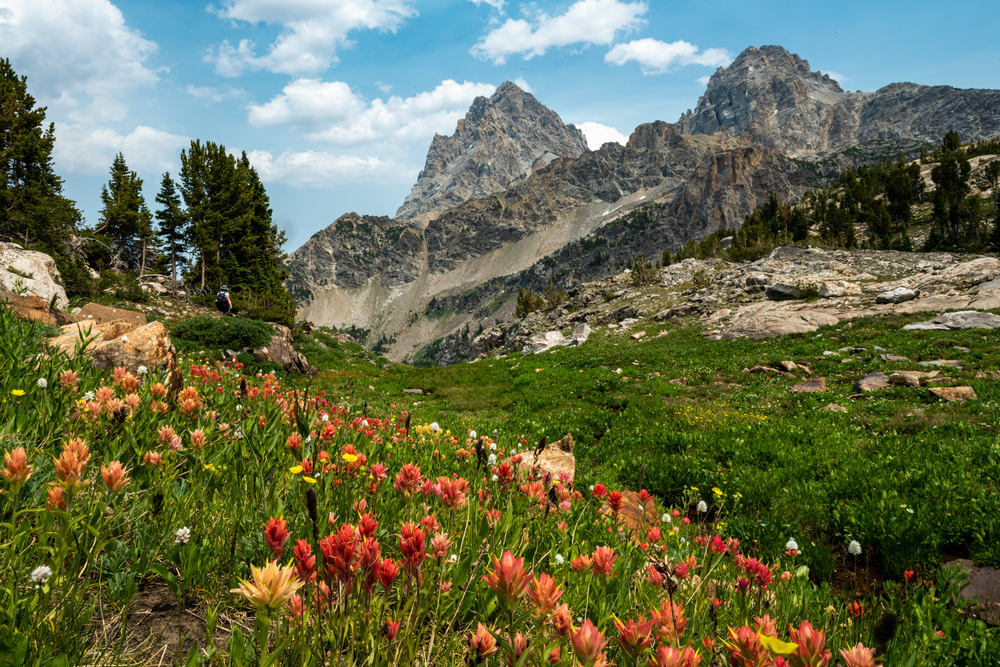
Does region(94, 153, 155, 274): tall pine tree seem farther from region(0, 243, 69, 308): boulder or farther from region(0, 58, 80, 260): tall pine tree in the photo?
region(0, 243, 69, 308): boulder

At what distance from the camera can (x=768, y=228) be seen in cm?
7688

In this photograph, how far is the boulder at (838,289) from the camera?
98.9ft

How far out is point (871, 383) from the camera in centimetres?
1209

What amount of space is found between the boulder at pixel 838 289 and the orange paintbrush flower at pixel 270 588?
37.3 meters

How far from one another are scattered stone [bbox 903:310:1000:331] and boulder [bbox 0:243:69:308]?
32913mm

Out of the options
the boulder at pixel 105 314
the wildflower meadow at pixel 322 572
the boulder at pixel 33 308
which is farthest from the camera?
the boulder at pixel 105 314

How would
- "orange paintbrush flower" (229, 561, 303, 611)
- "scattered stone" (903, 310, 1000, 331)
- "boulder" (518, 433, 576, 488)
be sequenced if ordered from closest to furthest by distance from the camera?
"orange paintbrush flower" (229, 561, 303, 611)
"boulder" (518, 433, 576, 488)
"scattered stone" (903, 310, 1000, 331)

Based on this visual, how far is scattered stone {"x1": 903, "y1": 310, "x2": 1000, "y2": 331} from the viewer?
17266 millimetres

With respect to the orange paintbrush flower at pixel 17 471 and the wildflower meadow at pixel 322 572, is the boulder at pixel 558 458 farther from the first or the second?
the orange paintbrush flower at pixel 17 471

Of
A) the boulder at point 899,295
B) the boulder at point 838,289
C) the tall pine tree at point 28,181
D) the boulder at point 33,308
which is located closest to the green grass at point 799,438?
the boulder at point 33,308

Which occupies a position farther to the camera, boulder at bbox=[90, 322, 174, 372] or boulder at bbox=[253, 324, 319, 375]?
boulder at bbox=[253, 324, 319, 375]

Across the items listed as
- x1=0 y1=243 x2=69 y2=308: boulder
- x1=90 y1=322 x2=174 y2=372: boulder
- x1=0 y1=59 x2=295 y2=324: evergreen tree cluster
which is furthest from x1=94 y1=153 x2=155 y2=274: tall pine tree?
x1=90 y1=322 x2=174 y2=372: boulder

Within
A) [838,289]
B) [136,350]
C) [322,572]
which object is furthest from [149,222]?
[838,289]

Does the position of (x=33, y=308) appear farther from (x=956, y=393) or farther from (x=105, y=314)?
(x=956, y=393)
